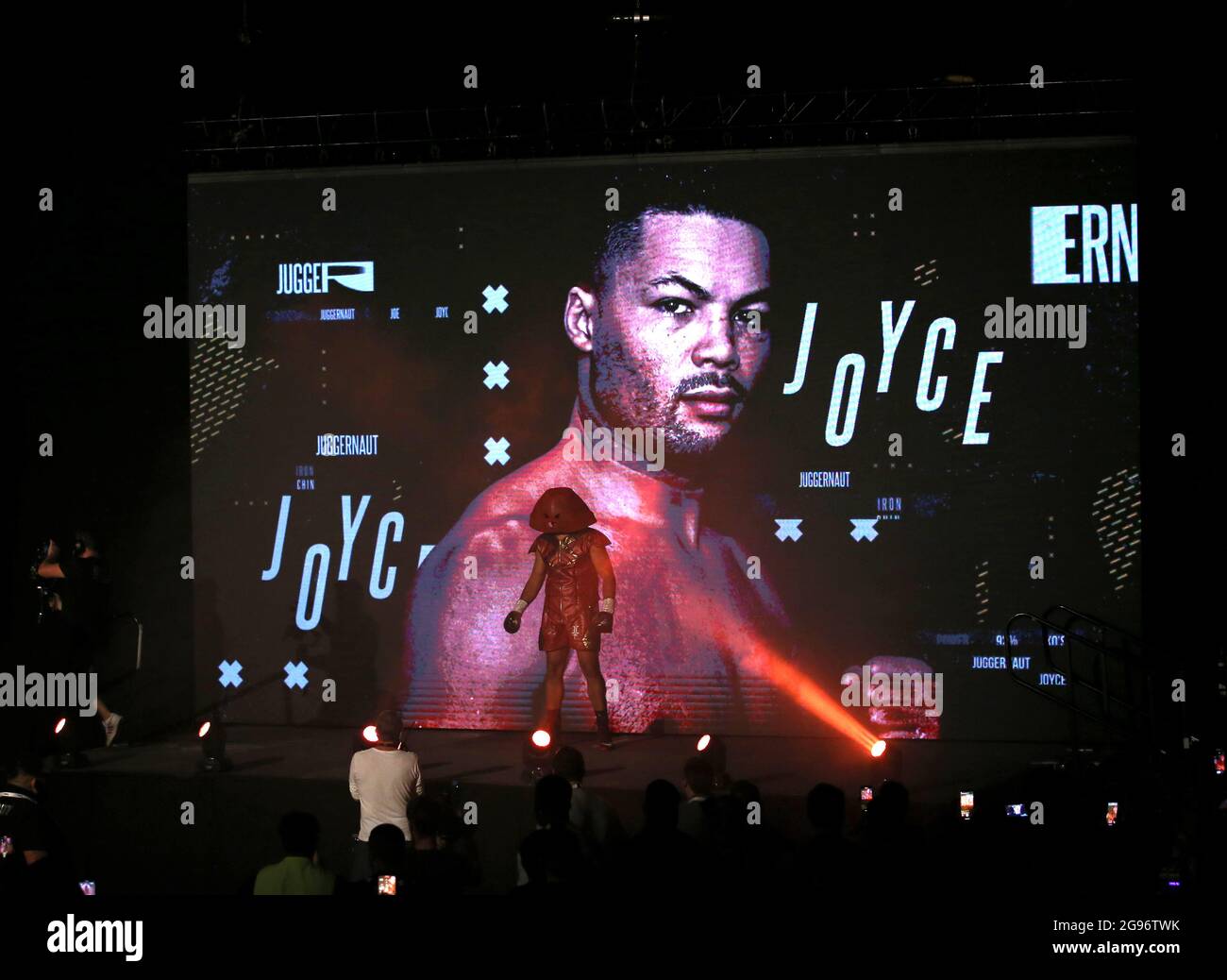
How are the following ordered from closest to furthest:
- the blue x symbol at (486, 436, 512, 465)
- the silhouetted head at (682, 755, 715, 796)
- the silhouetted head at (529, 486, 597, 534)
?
1. the silhouetted head at (682, 755, 715, 796)
2. the silhouetted head at (529, 486, 597, 534)
3. the blue x symbol at (486, 436, 512, 465)

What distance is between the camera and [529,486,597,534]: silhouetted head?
9.62 metres

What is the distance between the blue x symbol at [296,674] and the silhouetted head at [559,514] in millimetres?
2064

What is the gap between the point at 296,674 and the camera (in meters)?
10.2

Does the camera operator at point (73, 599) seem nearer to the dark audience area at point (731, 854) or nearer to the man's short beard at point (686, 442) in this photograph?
the dark audience area at point (731, 854)

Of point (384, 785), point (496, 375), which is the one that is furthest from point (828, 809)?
A: point (496, 375)

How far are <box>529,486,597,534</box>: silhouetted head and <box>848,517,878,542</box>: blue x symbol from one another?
1863 millimetres

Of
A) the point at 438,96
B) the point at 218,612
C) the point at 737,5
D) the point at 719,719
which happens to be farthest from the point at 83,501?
the point at 737,5

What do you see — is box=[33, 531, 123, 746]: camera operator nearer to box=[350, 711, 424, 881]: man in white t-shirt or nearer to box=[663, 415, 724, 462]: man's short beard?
box=[350, 711, 424, 881]: man in white t-shirt

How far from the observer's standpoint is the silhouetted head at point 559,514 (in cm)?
962

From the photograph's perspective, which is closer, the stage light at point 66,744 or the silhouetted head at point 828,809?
the silhouetted head at point 828,809
